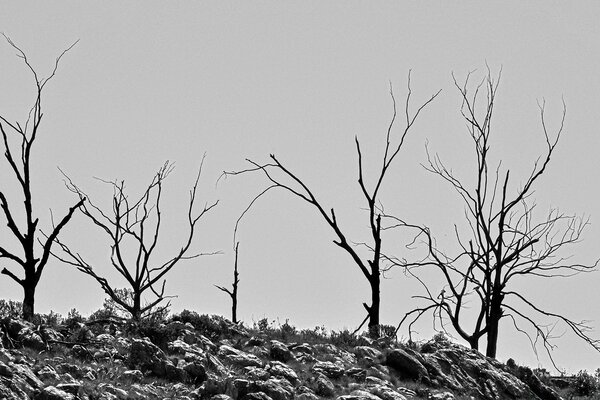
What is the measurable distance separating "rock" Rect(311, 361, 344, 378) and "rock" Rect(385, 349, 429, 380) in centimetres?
164

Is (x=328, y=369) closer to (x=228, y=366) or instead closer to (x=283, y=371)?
(x=283, y=371)

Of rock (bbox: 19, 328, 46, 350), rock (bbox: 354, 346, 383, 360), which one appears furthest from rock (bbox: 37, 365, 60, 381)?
rock (bbox: 354, 346, 383, 360)

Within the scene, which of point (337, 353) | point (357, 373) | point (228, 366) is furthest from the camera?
point (337, 353)

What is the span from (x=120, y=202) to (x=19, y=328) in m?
17.5

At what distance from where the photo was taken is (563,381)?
954 inches

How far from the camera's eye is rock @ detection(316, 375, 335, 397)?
54.4ft

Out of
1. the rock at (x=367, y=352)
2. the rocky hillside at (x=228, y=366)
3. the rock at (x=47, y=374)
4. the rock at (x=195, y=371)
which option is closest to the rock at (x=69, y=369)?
the rocky hillside at (x=228, y=366)

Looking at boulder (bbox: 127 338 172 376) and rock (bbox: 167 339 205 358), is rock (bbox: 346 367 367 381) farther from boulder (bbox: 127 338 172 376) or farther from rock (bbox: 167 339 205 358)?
boulder (bbox: 127 338 172 376)

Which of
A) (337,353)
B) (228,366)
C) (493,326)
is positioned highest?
(493,326)

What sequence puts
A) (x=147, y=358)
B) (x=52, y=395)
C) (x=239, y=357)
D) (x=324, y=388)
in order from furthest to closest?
(x=239, y=357) < (x=324, y=388) < (x=147, y=358) < (x=52, y=395)

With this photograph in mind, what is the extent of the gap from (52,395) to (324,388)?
5529 millimetres

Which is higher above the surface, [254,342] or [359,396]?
[254,342]

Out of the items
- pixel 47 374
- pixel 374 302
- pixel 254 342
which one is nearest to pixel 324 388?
pixel 254 342

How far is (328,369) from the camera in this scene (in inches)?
696
